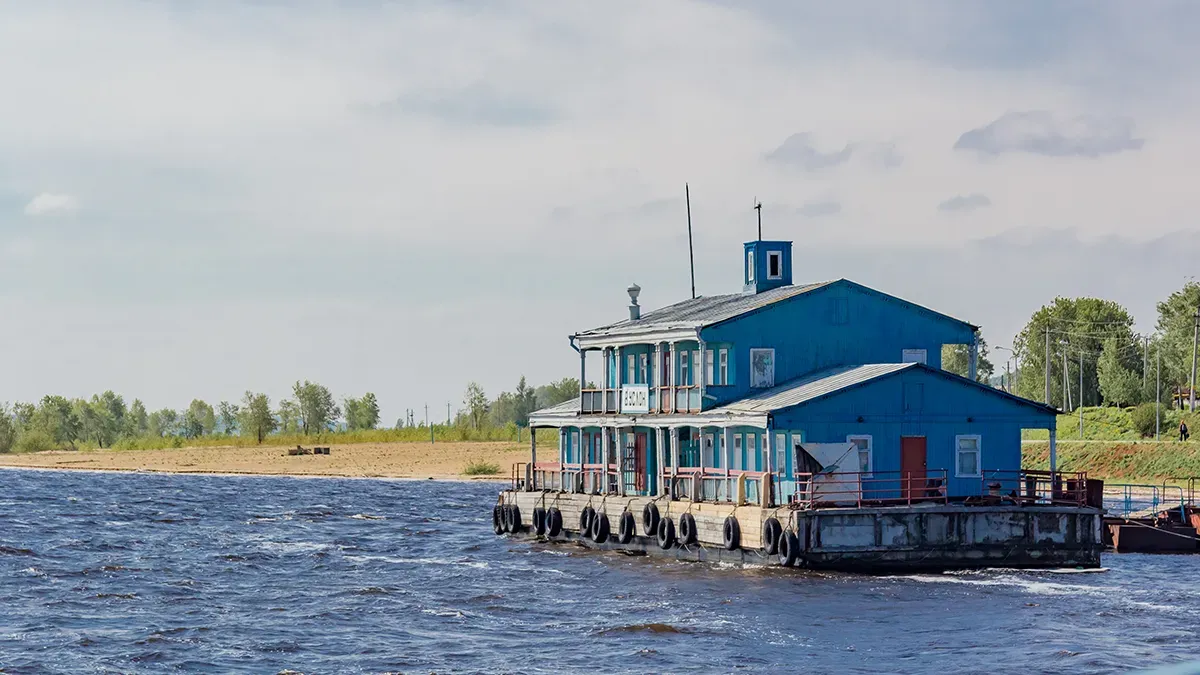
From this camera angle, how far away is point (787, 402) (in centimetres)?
→ 5041

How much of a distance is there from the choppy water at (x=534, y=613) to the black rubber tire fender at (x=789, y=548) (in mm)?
512

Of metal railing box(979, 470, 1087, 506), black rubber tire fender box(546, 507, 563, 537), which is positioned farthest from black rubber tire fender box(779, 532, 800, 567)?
black rubber tire fender box(546, 507, 563, 537)

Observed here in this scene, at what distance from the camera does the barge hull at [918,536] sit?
4738 centimetres

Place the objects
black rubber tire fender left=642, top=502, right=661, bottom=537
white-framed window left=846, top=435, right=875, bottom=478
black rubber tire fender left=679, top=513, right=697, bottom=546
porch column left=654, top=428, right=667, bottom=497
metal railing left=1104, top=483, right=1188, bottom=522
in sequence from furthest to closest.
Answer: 1. metal railing left=1104, top=483, right=1188, bottom=522
2. porch column left=654, top=428, right=667, bottom=497
3. black rubber tire fender left=642, top=502, right=661, bottom=537
4. black rubber tire fender left=679, top=513, right=697, bottom=546
5. white-framed window left=846, top=435, right=875, bottom=478

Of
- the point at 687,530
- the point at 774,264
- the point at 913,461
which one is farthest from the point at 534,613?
the point at 774,264

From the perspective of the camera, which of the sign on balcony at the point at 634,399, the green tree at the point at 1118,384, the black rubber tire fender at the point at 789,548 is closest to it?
the black rubber tire fender at the point at 789,548

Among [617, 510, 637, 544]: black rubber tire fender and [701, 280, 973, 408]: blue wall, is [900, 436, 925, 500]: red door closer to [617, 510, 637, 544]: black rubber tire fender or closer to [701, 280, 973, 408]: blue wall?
[701, 280, 973, 408]: blue wall

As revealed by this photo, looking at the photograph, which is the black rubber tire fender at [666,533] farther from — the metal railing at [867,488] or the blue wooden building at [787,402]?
the metal railing at [867,488]

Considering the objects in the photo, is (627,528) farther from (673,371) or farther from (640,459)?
(673,371)

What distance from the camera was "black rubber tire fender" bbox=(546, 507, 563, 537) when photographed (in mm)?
62938

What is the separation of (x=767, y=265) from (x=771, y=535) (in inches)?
654

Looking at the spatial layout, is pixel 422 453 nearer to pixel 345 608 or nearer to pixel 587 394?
pixel 587 394

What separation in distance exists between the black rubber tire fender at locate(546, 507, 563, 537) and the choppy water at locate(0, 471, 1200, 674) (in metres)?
0.79

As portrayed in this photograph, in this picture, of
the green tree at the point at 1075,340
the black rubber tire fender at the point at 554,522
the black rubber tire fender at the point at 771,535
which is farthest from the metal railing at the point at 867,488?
the green tree at the point at 1075,340
